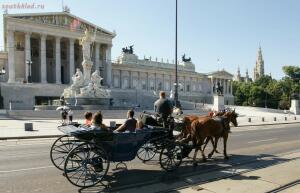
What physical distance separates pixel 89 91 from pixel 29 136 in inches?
1269

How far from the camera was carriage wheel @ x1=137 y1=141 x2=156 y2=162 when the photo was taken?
11.5m

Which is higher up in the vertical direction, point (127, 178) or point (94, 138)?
point (94, 138)

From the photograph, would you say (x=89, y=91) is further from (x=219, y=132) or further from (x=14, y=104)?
(x=219, y=132)

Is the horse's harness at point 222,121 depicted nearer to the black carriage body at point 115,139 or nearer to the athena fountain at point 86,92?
the black carriage body at point 115,139

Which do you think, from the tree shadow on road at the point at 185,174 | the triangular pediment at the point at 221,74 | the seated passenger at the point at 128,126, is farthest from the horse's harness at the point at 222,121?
the triangular pediment at the point at 221,74

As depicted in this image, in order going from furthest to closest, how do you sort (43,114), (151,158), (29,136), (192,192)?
1. (43,114)
2. (29,136)
3. (151,158)
4. (192,192)

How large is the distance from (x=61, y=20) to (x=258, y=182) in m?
81.7

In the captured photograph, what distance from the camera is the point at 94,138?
368 inches

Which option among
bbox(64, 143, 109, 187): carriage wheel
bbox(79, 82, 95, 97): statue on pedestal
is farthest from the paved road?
bbox(79, 82, 95, 97): statue on pedestal

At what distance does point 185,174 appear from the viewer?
416 inches

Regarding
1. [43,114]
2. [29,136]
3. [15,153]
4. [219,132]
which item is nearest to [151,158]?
[219,132]

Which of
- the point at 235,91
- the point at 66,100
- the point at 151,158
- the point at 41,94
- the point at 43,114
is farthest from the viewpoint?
the point at 235,91

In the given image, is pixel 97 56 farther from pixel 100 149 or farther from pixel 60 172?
pixel 100 149

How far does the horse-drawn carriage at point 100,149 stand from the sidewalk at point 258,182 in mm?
1905
